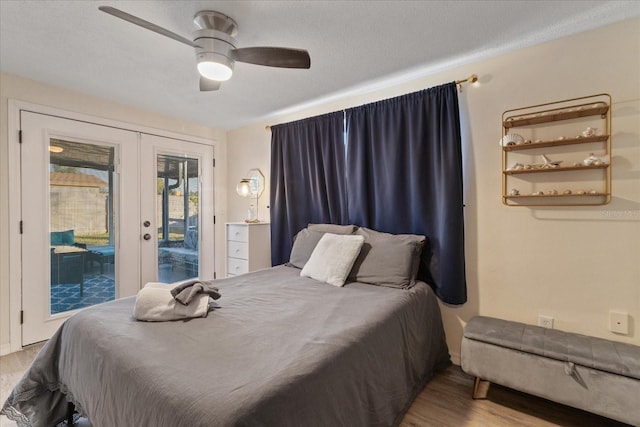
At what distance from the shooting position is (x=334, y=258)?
2.31 meters

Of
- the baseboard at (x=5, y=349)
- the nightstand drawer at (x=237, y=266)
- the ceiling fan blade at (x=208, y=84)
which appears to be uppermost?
the ceiling fan blade at (x=208, y=84)

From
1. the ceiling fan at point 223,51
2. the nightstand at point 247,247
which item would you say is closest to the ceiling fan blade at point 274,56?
the ceiling fan at point 223,51

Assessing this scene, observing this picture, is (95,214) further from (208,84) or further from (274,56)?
(274,56)

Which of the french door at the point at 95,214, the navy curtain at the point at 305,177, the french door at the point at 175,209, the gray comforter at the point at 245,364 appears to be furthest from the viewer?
the french door at the point at 175,209

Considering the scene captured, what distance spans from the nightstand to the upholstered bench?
220 cm

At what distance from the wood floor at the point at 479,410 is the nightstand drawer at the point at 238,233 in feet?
6.33

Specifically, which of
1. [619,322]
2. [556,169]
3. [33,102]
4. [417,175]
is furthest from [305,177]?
[619,322]

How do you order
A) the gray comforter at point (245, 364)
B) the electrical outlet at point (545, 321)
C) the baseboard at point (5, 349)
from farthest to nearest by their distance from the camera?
the baseboard at point (5, 349), the electrical outlet at point (545, 321), the gray comforter at point (245, 364)

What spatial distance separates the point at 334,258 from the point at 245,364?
130 cm

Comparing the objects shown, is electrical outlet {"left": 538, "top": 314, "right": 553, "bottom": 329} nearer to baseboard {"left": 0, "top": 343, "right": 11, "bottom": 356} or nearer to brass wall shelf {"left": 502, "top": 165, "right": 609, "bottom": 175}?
brass wall shelf {"left": 502, "top": 165, "right": 609, "bottom": 175}

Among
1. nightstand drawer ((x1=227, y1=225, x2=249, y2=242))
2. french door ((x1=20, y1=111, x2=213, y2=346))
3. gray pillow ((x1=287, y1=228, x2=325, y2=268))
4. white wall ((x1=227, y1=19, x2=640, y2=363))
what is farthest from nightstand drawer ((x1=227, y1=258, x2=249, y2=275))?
white wall ((x1=227, y1=19, x2=640, y2=363))

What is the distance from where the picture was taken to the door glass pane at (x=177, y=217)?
3.53 m

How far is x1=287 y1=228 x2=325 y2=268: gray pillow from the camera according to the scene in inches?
106

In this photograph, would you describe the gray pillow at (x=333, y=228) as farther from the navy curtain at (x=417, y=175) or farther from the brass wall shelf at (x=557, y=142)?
the brass wall shelf at (x=557, y=142)
